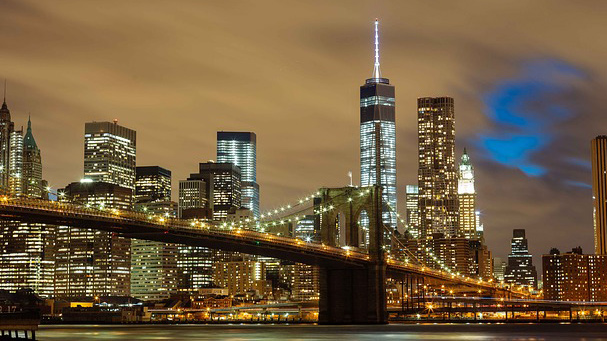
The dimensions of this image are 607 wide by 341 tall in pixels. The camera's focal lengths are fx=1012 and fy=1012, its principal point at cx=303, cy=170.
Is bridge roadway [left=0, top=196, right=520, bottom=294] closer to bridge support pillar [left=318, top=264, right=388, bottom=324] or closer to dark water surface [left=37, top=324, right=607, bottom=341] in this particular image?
bridge support pillar [left=318, top=264, right=388, bottom=324]

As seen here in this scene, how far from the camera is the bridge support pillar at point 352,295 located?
87.4 meters

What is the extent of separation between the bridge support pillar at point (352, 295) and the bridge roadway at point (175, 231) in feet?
3.85

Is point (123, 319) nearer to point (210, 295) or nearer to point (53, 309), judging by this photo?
point (53, 309)

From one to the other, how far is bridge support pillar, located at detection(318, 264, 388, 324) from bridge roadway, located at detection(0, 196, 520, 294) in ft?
3.85

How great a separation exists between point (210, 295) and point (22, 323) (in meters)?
136

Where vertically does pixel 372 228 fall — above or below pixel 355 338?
above

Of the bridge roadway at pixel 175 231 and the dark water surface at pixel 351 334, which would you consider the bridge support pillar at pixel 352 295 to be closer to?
the bridge roadway at pixel 175 231

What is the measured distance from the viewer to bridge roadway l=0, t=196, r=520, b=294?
228 feet

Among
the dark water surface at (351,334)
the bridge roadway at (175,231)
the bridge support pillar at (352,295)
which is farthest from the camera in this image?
the bridge support pillar at (352,295)

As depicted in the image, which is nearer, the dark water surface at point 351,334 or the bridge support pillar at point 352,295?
the dark water surface at point 351,334

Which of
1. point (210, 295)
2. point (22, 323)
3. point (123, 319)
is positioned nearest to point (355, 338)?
point (22, 323)

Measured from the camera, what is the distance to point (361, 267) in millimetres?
89125

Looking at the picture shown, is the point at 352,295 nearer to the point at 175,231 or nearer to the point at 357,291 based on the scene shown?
the point at 357,291

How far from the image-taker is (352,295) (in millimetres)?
89125
